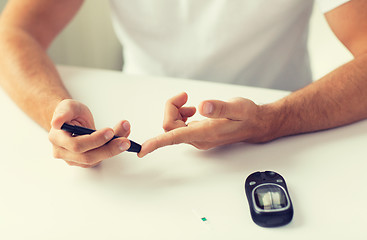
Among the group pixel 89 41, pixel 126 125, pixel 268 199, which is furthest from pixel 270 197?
pixel 89 41

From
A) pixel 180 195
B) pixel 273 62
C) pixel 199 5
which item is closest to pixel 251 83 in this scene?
pixel 273 62

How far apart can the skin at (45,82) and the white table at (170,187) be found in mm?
40

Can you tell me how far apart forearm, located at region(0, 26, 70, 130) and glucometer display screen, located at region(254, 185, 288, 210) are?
429 mm

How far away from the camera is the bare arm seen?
0.83 m

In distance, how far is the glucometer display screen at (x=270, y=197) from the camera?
0.56 metres

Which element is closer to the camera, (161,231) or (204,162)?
(161,231)

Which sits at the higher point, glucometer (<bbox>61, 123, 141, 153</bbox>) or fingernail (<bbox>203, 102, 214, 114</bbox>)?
fingernail (<bbox>203, 102, 214, 114</bbox>)

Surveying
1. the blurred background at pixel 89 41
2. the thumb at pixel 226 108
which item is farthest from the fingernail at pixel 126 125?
the blurred background at pixel 89 41

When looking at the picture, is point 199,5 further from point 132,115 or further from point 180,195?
point 180,195

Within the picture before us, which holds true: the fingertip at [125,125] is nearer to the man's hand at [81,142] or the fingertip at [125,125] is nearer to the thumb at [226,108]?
the man's hand at [81,142]

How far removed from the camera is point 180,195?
62 centimetres

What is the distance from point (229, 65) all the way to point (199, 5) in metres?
0.19

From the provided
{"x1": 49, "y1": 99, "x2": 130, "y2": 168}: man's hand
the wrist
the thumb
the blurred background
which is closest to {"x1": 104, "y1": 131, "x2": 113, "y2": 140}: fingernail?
{"x1": 49, "y1": 99, "x2": 130, "y2": 168}: man's hand

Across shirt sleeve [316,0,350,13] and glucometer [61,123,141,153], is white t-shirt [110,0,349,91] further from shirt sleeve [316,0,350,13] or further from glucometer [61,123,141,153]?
glucometer [61,123,141,153]
